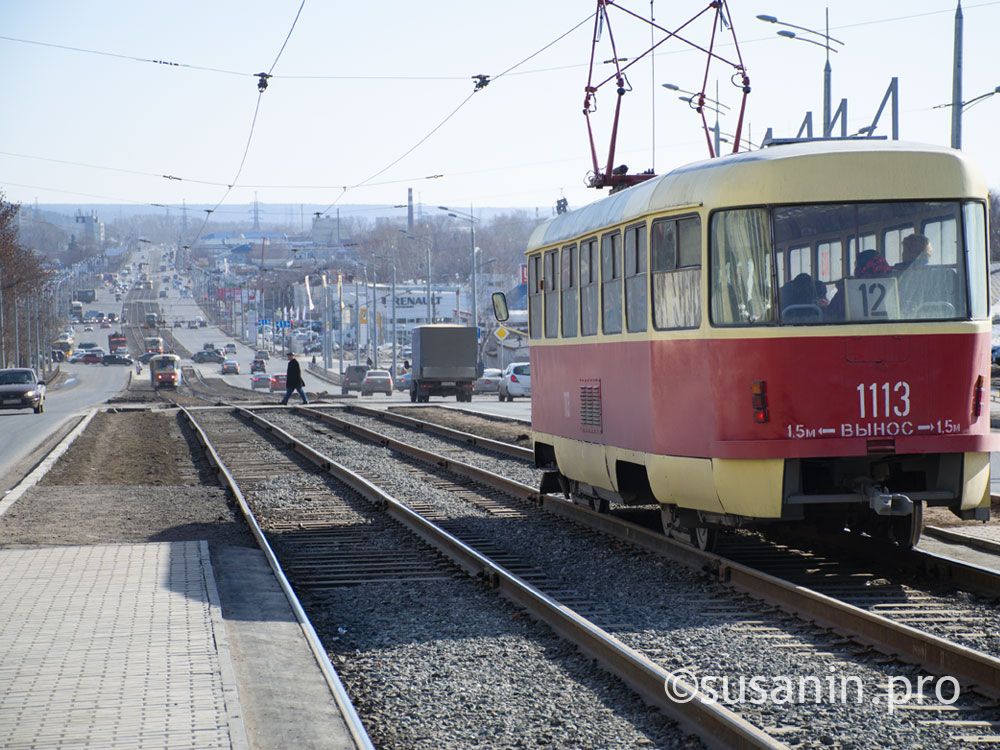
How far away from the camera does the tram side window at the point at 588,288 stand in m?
13.2

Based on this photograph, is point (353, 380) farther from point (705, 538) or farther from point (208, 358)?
point (208, 358)

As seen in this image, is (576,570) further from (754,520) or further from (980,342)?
(980,342)

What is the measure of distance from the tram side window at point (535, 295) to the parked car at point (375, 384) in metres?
50.4

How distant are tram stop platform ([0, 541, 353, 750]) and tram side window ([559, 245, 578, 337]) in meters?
4.07

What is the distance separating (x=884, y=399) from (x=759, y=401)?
2.88 ft

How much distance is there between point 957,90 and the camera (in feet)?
103

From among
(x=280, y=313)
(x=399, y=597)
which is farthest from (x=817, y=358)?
(x=280, y=313)

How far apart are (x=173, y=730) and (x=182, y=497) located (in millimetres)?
12051

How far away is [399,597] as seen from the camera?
411 inches

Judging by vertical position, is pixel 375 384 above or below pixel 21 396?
below

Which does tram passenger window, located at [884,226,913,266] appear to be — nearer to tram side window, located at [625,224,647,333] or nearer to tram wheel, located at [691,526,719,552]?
tram side window, located at [625,224,647,333]

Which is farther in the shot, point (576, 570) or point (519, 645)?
Result: point (576, 570)

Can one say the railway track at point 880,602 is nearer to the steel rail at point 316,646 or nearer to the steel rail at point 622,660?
the steel rail at point 622,660

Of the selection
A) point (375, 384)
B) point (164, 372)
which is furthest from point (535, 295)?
point (164, 372)
